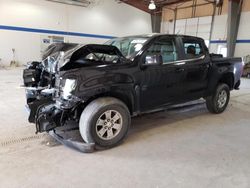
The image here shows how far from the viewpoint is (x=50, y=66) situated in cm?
340

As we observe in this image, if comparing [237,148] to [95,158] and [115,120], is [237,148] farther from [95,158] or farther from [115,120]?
[95,158]

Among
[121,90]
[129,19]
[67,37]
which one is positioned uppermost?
[129,19]

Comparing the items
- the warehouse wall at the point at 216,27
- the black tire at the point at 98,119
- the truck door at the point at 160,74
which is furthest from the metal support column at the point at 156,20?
the black tire at the point at 98,119

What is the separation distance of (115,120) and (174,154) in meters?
0.89

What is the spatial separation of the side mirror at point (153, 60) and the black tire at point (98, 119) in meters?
0.71

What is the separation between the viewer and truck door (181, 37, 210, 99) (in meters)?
3.86

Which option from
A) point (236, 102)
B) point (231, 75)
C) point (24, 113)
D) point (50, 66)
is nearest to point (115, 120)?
point (50, 66)

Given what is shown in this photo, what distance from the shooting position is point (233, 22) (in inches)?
513

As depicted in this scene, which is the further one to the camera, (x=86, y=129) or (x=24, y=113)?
(x=24, y=113)

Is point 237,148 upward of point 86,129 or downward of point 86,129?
downward

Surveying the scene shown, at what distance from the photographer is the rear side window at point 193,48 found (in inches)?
154

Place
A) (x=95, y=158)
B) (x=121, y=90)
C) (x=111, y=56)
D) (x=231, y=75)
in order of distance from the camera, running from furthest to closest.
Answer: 1. (x=231, y=75)
2. (x=111, y=56)
3. (x=121, y=90)
4. (x=95, y=158)

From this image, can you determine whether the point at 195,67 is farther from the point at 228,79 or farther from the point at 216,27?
the point at 216,27

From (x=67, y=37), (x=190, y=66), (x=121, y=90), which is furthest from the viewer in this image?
(x=67, y=37)
